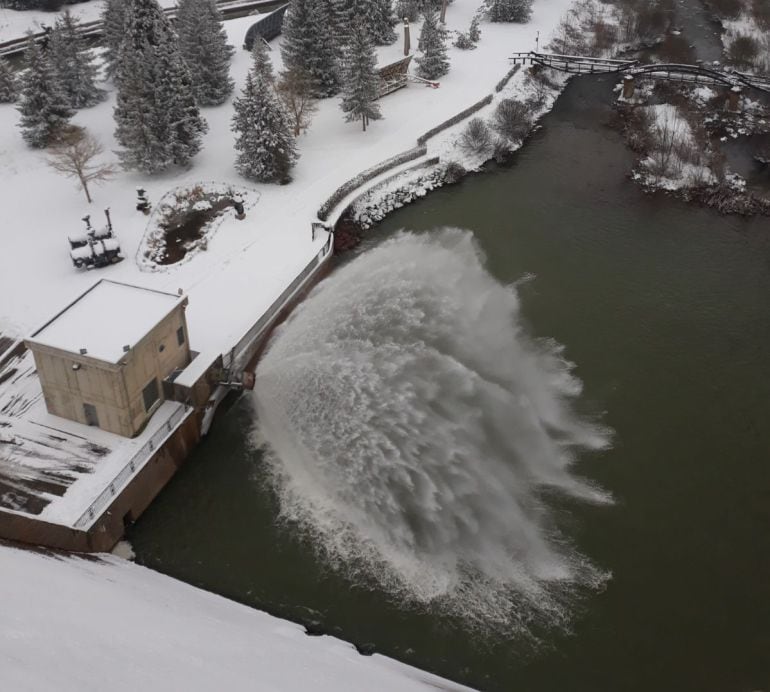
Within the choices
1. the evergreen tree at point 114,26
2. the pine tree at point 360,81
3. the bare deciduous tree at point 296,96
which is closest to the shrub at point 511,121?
the pine tree at point 360,81

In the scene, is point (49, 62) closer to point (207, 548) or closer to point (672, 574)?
point (207, 548)

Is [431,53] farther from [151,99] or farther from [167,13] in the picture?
[167,13]

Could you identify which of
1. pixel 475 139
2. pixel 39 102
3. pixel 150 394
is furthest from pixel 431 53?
pixel 150 394

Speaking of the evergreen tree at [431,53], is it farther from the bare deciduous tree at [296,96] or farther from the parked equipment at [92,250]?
the parked equipment at [92,250]

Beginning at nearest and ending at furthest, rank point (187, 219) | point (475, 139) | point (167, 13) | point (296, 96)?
point (187, 219) → point (296, 96) → point (475, 139) → point (167, 13)

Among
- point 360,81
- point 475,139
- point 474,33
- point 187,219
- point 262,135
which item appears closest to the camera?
point 187,219

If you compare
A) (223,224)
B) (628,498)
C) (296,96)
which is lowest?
(628,498)
